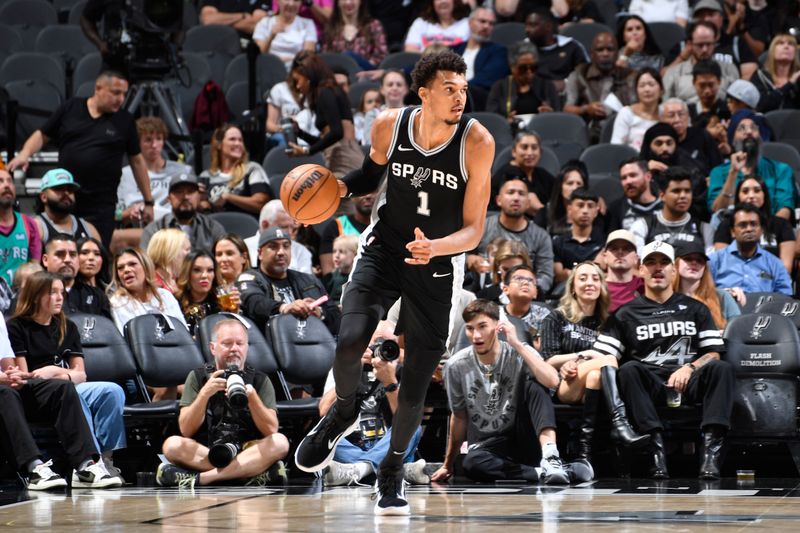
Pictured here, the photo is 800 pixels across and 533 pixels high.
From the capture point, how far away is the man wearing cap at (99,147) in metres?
10.6

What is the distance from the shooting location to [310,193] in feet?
18.6

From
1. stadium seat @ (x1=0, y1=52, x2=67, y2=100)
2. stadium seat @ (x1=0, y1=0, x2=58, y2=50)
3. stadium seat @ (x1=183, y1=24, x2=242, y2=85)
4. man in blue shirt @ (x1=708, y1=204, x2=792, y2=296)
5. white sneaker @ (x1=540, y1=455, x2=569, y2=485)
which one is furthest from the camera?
stadium seat @ (x1=0, y1=0, x2=58, y2=50)

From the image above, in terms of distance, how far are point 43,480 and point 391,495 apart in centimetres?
255

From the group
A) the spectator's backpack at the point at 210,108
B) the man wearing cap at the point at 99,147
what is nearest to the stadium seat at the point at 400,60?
the spectator's backpack at the point at 210,108

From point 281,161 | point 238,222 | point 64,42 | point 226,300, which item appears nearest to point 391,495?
point 226,300

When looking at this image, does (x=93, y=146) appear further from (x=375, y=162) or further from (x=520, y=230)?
(x=375, y=162)

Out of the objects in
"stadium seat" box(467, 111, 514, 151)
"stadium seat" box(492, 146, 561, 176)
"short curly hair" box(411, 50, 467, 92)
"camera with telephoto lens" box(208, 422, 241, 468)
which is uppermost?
"stadium seat" box(467, 111, 514, 151)

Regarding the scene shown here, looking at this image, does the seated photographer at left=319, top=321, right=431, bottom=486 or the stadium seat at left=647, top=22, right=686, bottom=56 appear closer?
the seated photographer at left=319, top=321, right=431, bottom=486

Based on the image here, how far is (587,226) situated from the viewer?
998cm

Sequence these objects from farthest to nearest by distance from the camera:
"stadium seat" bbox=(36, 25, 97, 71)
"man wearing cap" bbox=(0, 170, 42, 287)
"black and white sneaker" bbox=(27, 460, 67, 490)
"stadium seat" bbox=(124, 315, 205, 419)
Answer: "stadium seat" bbox=(36, 25, 97, 71) < "man wearing cap" bbox=(0, 170, 42, 287) < "stadium seat" bbox=(124, 315, 205, 419) < "black and white sneaker" bbox=(27, 460, 67, 490)

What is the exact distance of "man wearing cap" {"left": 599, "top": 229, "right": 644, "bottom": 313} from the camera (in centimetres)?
913

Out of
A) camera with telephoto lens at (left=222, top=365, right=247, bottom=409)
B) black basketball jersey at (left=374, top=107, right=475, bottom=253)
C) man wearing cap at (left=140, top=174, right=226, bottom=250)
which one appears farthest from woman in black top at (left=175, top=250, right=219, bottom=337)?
black basketball jersey at (left=374, top=107, right=475, bottom=253)

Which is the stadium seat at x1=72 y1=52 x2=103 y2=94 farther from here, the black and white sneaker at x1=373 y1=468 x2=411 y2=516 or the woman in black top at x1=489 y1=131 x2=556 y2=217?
the black and white sneaker at x1=373 y1=468 x2=411 y2=516

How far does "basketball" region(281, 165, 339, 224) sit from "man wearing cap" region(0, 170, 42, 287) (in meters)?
4.18
